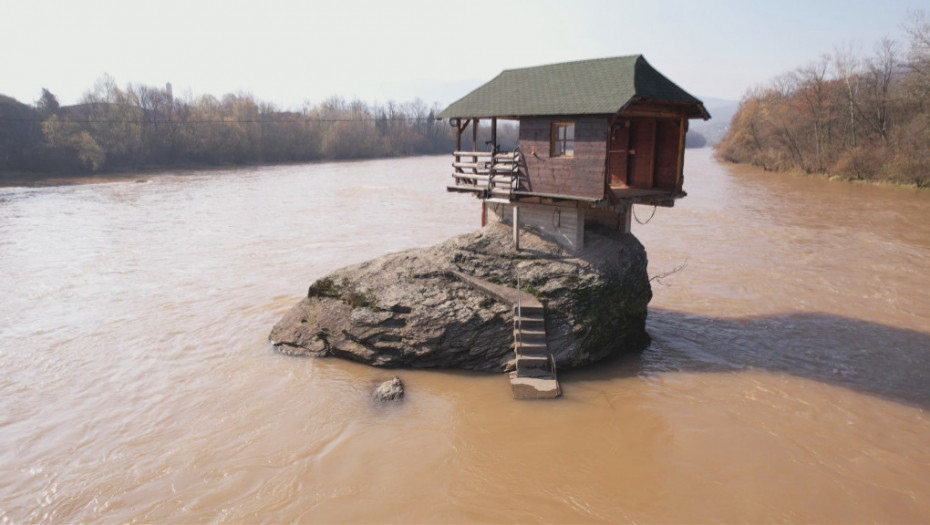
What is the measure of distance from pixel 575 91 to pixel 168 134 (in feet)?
236

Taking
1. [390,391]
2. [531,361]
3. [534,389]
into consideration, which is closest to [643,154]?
[531,361]

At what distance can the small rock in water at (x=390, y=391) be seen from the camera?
12.9m

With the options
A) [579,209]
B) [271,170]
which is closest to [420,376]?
[579,209]

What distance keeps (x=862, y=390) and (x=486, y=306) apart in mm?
9382

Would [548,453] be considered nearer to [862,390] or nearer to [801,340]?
[862,390]

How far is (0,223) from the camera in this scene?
115ft

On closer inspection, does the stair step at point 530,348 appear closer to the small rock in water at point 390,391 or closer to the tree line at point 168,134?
the small rock in water at point 390,391

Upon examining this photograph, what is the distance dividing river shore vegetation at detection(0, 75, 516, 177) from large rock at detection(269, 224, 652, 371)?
59.3 m

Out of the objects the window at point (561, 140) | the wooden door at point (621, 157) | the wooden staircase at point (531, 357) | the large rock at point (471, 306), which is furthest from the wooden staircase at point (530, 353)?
the wooden door at point (621, 157)

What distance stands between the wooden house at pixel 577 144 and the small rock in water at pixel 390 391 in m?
5.57

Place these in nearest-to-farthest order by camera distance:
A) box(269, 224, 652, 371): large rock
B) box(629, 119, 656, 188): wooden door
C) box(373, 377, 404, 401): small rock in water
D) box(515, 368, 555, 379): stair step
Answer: box(373, 377, 404, 401): small rock in water → box(515, 368, 555, 379): stair step → box(269, 224, 652, 371): large rock → box(629, 119, 656, 188): wooden door

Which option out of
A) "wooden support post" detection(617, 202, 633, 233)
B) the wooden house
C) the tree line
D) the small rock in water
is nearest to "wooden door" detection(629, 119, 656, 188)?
the wooden house

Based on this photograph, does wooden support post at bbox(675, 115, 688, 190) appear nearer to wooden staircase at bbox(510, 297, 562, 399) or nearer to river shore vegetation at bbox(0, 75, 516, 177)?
wooden staircase at bbox(510, 297, 562, 399)

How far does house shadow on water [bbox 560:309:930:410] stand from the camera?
13.9m
